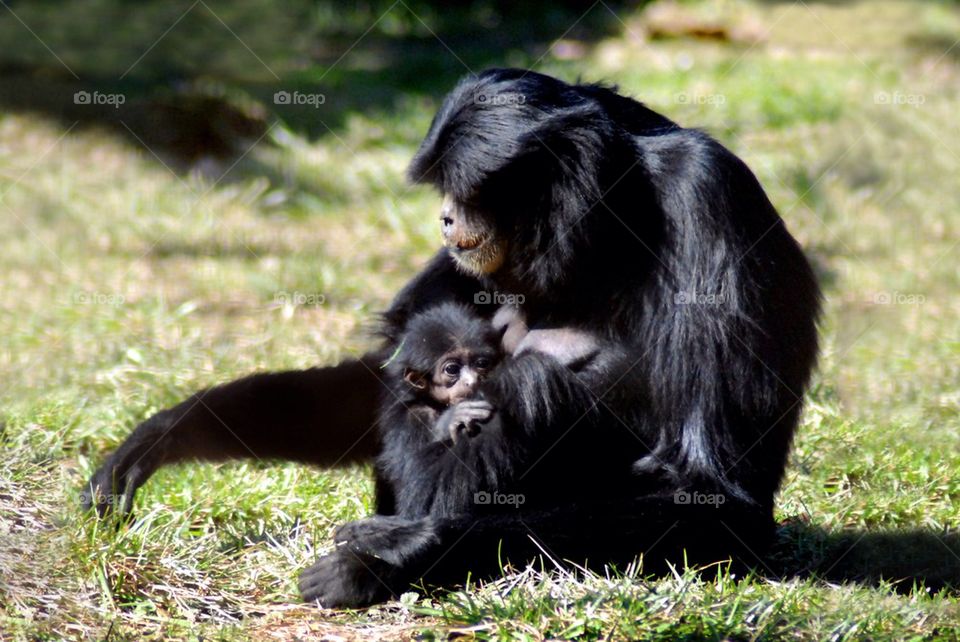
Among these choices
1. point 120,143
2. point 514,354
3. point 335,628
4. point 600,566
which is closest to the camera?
point 335,628

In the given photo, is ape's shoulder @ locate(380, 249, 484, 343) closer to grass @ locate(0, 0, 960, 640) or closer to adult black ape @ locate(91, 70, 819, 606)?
adult black ape @ locate(91, 70, 819, 606)

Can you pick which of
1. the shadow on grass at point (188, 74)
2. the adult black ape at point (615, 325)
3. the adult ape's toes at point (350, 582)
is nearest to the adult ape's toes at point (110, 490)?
the adult black ape at point (615, 325)

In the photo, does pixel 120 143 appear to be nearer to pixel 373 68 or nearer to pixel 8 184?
pixel 8 184

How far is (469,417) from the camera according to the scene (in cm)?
568

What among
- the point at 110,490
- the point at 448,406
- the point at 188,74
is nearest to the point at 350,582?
the point at 448,406

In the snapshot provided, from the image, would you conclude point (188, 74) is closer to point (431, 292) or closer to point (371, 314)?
point (371, 314)

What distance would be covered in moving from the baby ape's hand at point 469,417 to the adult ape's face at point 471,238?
2.44 feet

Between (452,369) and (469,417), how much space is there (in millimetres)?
536

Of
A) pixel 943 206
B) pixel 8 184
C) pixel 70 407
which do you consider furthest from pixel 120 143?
pixel 943 206

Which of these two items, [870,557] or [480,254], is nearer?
[480,254]

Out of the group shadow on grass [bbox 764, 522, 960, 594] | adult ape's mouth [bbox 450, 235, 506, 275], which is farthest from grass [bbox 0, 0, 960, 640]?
adult ape's mouth [bbox 450, 235, 506, 275]

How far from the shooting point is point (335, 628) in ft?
17.0

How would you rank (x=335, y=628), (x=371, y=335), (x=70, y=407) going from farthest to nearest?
(x=70, y=407) → (x=371, y=335) → (x=335, y=628)

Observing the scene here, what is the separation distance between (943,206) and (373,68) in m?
9.36
